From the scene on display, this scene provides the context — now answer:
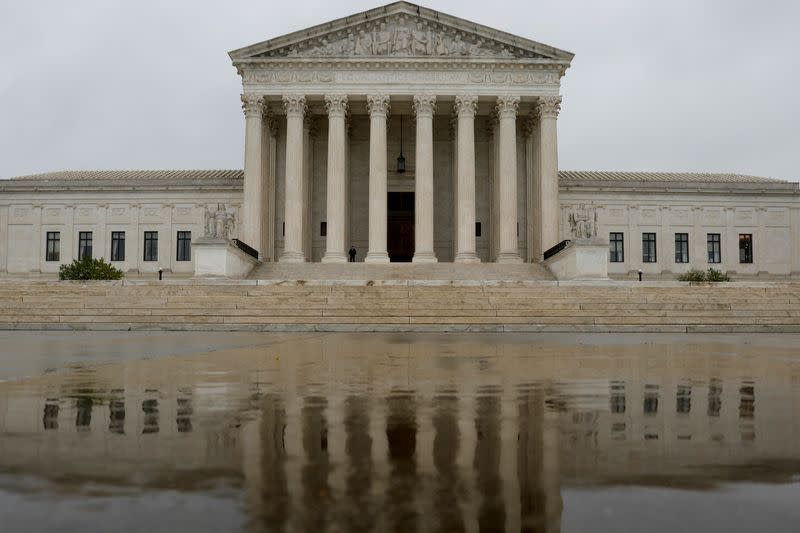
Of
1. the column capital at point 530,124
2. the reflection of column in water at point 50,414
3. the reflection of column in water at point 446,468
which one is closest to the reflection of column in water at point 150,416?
the reflection of column in water at point 50,414

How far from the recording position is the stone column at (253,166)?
41.8m

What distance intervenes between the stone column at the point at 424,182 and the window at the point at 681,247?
2128 cm

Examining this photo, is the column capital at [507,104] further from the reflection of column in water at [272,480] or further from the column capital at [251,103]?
the reflection of column in water at [272,480]

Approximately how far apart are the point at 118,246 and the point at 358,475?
5210 cm

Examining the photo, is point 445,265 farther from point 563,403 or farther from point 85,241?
point 563,403

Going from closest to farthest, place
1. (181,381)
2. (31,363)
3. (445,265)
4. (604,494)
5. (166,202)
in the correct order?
1. (604,494)
2. (181,381)
3. (31,363)
4. (445,265)
5. (166,202)

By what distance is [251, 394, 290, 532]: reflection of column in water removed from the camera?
8.39ft

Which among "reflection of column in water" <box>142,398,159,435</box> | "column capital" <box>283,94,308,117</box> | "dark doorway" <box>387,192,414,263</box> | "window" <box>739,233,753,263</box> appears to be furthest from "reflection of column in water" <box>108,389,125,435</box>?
"window" <box>739,233,753,263</box>

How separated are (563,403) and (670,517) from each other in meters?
3.31

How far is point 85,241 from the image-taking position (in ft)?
168

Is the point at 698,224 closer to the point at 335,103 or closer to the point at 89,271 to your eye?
the point at 335,103

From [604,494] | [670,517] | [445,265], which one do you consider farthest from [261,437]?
[445,265]

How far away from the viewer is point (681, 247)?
168ft

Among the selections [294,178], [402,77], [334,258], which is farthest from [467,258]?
[402,77]
